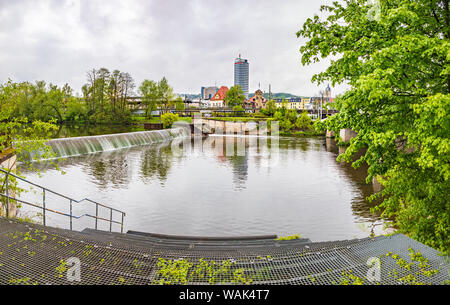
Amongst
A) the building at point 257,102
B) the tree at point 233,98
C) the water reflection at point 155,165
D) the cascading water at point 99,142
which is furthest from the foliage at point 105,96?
the building at point 257,102

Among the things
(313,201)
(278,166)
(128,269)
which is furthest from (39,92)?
(128,269)

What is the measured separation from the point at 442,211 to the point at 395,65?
3.86 meters

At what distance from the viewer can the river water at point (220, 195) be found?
1455 centimetres

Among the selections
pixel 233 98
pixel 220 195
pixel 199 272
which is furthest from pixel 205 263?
pixel 233 98

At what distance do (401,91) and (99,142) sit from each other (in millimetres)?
37581

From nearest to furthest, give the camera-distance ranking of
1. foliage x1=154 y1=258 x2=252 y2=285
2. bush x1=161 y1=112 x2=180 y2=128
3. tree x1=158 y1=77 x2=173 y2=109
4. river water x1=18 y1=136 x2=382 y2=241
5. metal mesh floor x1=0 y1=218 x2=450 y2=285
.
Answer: metal mesh floor x1=0 y1=218 x2=450 y2=285 → foliage x1=154 y1=258 x2=252 y2=285 → river water x1=18 y1=136 x2=382 y2=241 → bush x1=161 y1=112 x2=180 y2=128 → tree x1=158 y1=77 x2=173 y2=109

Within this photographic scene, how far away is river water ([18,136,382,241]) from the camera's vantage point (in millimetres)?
14555

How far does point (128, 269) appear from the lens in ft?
19.2

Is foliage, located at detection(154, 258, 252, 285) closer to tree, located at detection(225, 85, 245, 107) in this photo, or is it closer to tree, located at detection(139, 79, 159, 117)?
tree, located at detection(139, 79, 159, 117)

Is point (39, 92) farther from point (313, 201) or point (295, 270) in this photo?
point (295, 270)

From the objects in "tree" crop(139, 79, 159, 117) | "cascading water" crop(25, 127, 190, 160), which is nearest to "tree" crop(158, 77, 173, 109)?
"tree" crop(139, 79, 159, 117)

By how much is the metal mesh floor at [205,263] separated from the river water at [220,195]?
4154mm

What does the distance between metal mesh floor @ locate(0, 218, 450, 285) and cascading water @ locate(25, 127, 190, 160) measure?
19870 mm

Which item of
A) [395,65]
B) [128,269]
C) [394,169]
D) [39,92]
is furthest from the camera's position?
[39,92]
